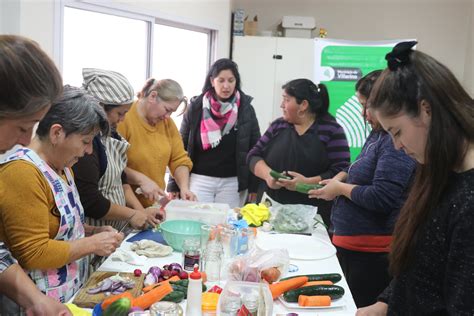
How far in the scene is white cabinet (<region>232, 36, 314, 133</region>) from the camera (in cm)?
A: 456

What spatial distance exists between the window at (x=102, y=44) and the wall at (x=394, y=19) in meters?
1.60

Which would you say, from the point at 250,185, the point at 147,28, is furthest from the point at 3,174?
the point at 147,28

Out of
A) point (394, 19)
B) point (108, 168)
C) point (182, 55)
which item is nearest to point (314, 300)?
point (108, 168)

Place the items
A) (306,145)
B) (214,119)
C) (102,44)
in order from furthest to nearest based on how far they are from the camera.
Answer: (102,44), (214,119), (306,145)

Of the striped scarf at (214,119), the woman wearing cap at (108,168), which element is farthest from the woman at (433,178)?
the striped scarf at (214,119)

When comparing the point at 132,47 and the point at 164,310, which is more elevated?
the point at 132,47

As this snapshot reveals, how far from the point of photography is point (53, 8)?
110 inches

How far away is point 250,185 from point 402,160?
170 cm

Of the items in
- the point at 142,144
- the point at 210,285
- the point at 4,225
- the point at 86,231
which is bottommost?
the point at 210,285

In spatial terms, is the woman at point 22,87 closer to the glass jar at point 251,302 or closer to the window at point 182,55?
the glass jar at point 251,302

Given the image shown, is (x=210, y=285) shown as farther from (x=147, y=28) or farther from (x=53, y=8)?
(x=147, y=28)

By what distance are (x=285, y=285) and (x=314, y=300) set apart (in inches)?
4.1

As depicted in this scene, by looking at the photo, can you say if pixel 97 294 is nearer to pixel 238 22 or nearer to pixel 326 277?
pixel 326 277

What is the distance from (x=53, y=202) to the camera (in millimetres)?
1443
